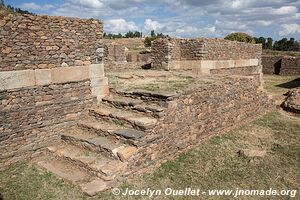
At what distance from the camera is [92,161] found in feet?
19.5

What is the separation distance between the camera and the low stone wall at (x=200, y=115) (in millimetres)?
6660

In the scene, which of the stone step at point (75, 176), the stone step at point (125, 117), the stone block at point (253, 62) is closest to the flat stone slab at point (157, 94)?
the stone step at point (125, 117)

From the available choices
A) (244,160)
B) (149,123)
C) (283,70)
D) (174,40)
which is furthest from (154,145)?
(283,70)

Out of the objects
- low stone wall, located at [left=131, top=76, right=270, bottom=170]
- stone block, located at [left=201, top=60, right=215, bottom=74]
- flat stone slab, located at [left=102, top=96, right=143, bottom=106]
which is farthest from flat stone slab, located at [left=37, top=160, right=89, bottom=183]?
stone block, located at [left=201, top=60, right=215, bottom=74]

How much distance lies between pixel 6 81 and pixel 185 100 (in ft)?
13.6

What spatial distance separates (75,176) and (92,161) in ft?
1.41

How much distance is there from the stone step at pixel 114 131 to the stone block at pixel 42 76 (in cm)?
136

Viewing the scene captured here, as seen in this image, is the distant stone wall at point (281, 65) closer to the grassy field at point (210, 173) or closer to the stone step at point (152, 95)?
the grassy field at point (210, 173)

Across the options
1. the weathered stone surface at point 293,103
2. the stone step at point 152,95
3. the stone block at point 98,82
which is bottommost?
the weathered stone surface at point 293,103

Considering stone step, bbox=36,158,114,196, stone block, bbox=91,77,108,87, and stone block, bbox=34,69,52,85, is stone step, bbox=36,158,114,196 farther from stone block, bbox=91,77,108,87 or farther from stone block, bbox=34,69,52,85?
stone block, bbox=91,77,108,87

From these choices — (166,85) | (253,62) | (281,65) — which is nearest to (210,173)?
(166,85)

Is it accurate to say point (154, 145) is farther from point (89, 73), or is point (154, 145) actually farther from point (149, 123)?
point (89, 73)

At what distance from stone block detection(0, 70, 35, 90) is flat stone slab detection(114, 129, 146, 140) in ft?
7.42

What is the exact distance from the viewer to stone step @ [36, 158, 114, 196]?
17.6ft
